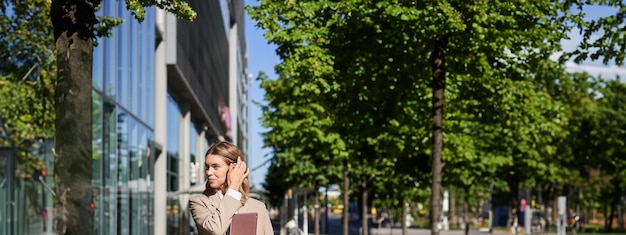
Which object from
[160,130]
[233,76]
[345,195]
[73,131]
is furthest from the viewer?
Answer: [233,76]

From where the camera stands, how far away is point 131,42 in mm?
29953

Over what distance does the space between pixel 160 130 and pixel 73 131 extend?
33.6m

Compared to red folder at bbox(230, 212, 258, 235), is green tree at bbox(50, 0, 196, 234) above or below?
above

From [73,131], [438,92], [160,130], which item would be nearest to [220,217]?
[73,131]

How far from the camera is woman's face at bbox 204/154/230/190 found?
5184mm

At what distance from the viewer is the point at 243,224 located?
521 centimetres

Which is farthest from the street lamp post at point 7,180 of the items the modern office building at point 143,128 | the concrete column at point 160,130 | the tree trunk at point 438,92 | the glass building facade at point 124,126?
the concrete column at point 160,130

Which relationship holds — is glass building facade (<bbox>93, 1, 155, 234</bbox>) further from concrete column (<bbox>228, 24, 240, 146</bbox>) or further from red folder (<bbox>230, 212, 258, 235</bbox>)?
concrete column (<bbox>228, 24, 240, 146</bbox>)

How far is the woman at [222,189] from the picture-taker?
518 centimetres

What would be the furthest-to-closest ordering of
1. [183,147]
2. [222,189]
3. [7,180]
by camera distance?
[183,147]
[7,180]
[222,189]

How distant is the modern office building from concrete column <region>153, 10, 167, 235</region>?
0.03m

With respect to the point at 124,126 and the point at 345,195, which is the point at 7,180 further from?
the point at 345,195

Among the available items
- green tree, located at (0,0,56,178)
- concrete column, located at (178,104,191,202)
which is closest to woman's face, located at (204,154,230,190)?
green tree, located at (0,0,56,178)

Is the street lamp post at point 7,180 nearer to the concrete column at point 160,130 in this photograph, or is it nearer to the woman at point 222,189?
the woman at point 222,189
